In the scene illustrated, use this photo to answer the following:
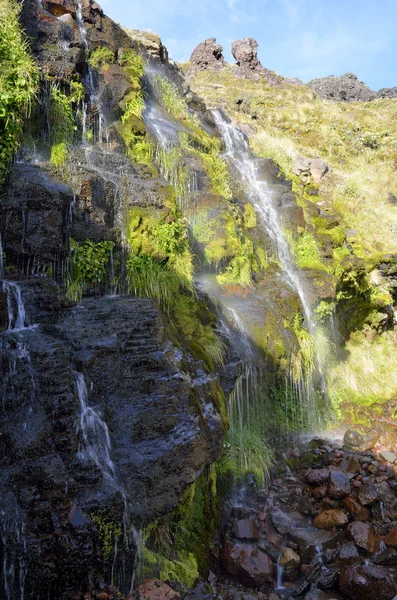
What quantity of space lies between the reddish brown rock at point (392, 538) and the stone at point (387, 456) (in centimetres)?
244

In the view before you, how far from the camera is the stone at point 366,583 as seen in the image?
4328mm

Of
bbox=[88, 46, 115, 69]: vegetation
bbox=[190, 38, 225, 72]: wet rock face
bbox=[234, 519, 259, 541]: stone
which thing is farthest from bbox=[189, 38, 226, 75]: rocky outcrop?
bbox=[234, 519, 259, 541]: stone

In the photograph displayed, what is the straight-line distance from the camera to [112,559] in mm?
3619

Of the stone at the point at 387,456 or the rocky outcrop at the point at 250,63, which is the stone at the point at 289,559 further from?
the rocky outcrop at the point at 250,63

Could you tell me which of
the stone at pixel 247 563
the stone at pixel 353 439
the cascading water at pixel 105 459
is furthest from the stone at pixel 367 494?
the cascading water at pixel 105 459

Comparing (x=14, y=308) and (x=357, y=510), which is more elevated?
(x=14, y=308)

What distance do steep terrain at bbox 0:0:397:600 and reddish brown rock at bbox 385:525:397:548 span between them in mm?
144

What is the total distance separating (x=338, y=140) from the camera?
20.0 meters

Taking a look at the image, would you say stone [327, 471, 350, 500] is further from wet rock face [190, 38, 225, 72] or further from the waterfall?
wet rock face [190, 38, 225, 72]

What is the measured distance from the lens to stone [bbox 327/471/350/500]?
625 cm

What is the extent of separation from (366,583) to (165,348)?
3.45m

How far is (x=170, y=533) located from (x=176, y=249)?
4649 millimetres

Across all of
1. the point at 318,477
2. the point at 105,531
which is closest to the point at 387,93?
the point at 318,477

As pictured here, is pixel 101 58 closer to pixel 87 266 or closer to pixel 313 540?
pixel 87 266
